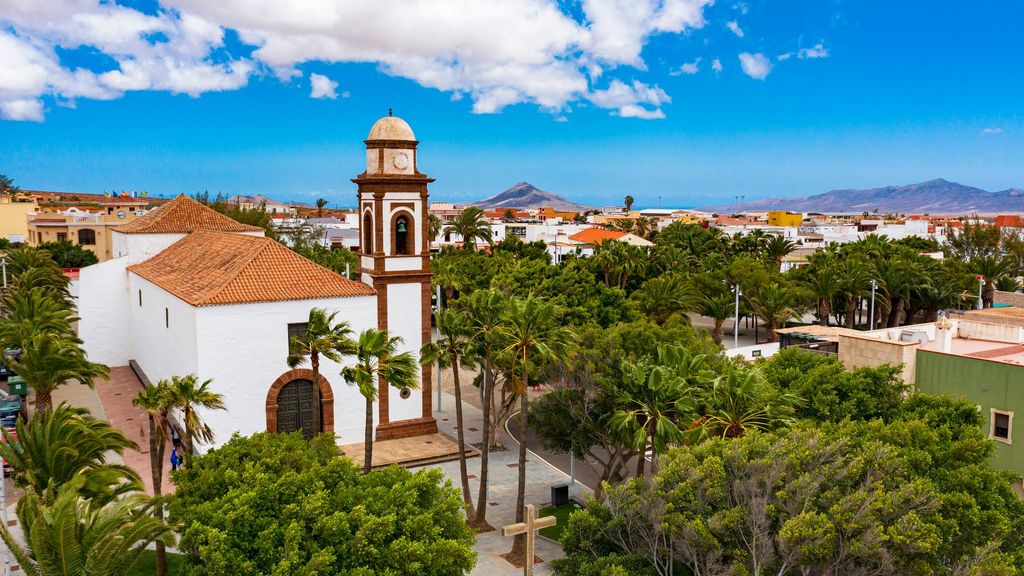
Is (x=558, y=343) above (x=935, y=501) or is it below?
above

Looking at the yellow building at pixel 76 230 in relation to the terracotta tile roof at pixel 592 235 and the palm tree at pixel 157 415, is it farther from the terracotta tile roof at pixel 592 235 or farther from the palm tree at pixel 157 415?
the palm tree at pixel 157 415

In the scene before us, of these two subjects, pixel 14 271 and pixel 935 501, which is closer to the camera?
pixel 935 501

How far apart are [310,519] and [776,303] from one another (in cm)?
3763

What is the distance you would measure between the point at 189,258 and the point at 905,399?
92.1ft

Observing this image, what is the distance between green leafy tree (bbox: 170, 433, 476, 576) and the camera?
1334 cm

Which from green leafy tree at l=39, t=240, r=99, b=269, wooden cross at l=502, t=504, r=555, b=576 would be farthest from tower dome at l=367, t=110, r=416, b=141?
green leafy tree at l=39, t=240, r=99, b=269

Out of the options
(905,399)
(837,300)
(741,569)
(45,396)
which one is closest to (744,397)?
(741,569)

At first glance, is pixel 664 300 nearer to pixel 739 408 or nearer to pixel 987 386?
pixel 987 386

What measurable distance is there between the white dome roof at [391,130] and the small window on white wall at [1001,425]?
22097 millimetres

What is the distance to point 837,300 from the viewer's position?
53656mm

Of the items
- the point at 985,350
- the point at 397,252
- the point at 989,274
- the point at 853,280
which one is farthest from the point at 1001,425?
the point at 989,274

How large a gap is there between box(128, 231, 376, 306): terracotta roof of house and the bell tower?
45.0 inches

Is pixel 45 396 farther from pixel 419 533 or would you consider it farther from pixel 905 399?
pixel 905 399

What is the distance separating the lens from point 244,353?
1010 inches
